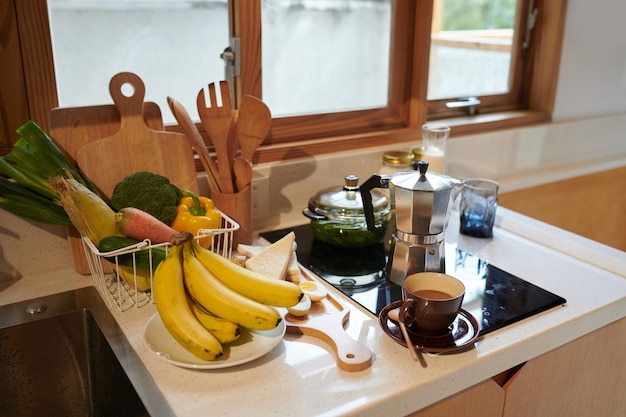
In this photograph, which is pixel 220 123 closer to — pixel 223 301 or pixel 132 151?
pixel 132 151

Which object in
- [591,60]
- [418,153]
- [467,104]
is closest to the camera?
[418,153]

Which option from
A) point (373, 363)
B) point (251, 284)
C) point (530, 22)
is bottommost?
point (373, 363)

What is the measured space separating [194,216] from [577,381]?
76 cm

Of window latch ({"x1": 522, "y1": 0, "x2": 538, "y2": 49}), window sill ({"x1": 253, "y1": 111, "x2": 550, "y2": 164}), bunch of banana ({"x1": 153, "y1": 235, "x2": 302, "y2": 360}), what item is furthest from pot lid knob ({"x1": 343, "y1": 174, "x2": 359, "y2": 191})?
window latch ({"x1": 522, "y1": 0, "x2": 538, "y2": 49})

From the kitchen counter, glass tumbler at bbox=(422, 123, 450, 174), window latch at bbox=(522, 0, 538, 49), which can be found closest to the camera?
the kitchen counter

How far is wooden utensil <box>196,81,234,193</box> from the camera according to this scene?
1180 mm

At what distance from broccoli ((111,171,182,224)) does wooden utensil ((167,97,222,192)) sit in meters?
0.12

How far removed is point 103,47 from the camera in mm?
1211

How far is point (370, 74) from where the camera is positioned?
160cm

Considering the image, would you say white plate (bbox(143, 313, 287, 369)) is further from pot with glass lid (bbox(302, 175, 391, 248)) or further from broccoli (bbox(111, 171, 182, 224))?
pot with glass lid (bbox(302, 175, 391, 248))

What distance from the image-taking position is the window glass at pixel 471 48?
179 cm

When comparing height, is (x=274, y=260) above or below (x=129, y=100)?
below

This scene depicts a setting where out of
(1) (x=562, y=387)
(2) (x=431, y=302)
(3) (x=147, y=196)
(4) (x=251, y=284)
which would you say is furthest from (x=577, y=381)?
(3) (x=147, y=196)

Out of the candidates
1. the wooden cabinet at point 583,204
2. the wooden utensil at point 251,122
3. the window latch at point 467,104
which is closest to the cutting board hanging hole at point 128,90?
the wooden utensil at point 251,122
